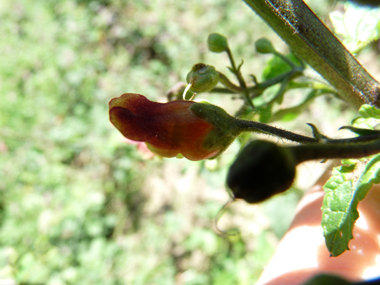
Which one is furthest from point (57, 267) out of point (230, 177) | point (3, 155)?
point (230, 177)

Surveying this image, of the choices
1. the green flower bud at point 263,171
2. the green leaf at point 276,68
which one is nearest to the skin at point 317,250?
the green leaf at point 276,68

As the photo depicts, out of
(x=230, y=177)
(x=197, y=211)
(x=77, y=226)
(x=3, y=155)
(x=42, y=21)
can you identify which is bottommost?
(x=230, y=177)

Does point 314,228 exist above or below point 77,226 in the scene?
below

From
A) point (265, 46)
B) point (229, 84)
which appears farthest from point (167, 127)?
point (265, 46)

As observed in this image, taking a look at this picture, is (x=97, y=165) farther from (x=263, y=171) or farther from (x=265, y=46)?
(x=263, y=171)

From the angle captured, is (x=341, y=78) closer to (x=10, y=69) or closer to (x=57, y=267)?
(x=57, y=267)

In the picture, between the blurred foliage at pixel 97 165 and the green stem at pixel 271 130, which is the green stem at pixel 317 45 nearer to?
the green stem at pixel 271 130

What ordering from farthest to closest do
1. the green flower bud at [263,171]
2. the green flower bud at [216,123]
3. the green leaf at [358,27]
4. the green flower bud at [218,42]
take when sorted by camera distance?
the green flower bud at [218,42]
the green leaf at [358,27]
the green flower bud at [216,123]
the green flower bud at [263,171]
